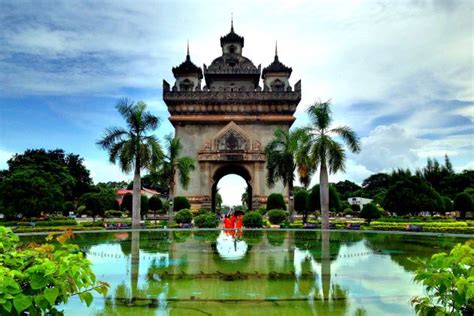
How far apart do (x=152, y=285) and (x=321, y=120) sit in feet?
66.6

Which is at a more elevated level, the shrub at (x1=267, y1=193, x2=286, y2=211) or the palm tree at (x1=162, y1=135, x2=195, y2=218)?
the palm tree at (x1=162, y1=135, x2=195, y2=218)

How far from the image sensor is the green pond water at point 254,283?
781 centimetres

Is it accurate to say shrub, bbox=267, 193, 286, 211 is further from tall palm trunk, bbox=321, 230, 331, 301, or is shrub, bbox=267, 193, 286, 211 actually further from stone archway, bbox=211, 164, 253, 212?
tall palm trunk, bbox=321, 230, 331, 301

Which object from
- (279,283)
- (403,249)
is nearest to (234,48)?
(403,249)

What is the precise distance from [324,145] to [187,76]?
32.3 metres

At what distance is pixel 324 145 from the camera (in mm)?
27844

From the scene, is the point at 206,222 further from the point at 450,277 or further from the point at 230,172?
the point at 450,277

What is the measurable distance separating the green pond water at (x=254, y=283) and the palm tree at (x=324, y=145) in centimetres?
1149

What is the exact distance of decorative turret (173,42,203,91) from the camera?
183 ft

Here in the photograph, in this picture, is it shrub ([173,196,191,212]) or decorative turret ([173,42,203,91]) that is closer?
shrub ([173,196,191,212])

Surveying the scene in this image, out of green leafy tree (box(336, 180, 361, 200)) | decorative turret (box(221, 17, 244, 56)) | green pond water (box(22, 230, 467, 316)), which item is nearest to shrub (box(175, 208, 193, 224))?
green pond water (box(22, 230, 467, 316))

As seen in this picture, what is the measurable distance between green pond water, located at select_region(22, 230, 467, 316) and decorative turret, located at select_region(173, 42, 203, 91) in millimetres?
40798

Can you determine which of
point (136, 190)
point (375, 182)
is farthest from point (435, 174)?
point (136, 190)

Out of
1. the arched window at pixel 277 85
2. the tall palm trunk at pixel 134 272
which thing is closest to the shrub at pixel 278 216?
the tall palm trunk at pixel 134 272
